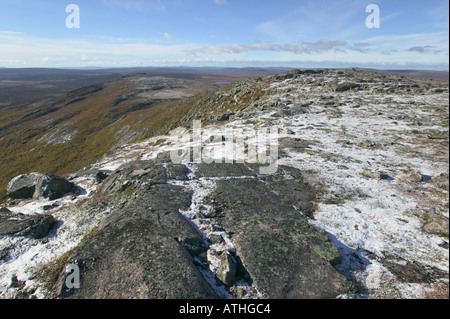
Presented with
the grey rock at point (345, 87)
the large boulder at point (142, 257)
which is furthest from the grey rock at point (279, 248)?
the grey rock at point (345, 87)

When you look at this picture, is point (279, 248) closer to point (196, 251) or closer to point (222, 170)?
point (196, 251)

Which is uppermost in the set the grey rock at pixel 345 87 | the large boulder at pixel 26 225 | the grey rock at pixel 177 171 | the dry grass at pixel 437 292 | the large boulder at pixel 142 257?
the grey rock at pixel 345 87

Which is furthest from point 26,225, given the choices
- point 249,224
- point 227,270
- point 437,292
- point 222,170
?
point 437,292

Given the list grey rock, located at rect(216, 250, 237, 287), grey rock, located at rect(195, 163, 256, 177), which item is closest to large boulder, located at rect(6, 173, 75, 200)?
grey rock, located at rect(195, 163, 256, 177)

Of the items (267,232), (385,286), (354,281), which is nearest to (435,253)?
(385,286)

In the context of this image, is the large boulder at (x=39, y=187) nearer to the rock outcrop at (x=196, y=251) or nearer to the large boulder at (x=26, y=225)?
the large boulder at (x=26, y=225)
